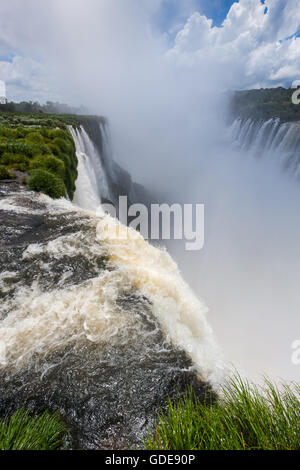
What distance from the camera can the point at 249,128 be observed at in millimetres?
56844

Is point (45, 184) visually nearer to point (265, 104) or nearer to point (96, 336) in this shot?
point (96, 336)

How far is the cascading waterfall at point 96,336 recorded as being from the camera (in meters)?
3.16

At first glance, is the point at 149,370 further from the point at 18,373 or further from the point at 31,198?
the point at 31,198

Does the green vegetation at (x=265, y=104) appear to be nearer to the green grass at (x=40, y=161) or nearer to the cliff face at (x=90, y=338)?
the green grass at (x=40, y=161)

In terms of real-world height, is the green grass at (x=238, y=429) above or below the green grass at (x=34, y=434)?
above

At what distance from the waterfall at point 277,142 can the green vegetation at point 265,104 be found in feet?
14.9

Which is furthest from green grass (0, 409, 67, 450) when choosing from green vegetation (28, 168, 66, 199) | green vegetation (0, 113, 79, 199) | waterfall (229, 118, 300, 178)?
waterfall (229, 118, 300, 178)

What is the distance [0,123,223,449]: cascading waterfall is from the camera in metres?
3.16

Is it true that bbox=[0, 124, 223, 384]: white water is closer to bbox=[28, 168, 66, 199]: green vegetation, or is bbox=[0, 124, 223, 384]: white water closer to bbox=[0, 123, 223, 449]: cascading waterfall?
bbox=[0, 123, 223, 449]: cascading waterfall

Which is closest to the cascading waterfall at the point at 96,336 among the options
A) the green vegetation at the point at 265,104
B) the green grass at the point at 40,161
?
the green grass at the point at 40,161

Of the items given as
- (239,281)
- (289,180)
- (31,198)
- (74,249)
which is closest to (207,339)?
(74,249)

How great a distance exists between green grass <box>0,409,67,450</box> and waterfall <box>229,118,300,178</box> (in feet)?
143

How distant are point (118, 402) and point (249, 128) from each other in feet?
223

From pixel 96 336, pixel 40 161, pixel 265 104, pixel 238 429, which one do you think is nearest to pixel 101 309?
pixel 96 336
